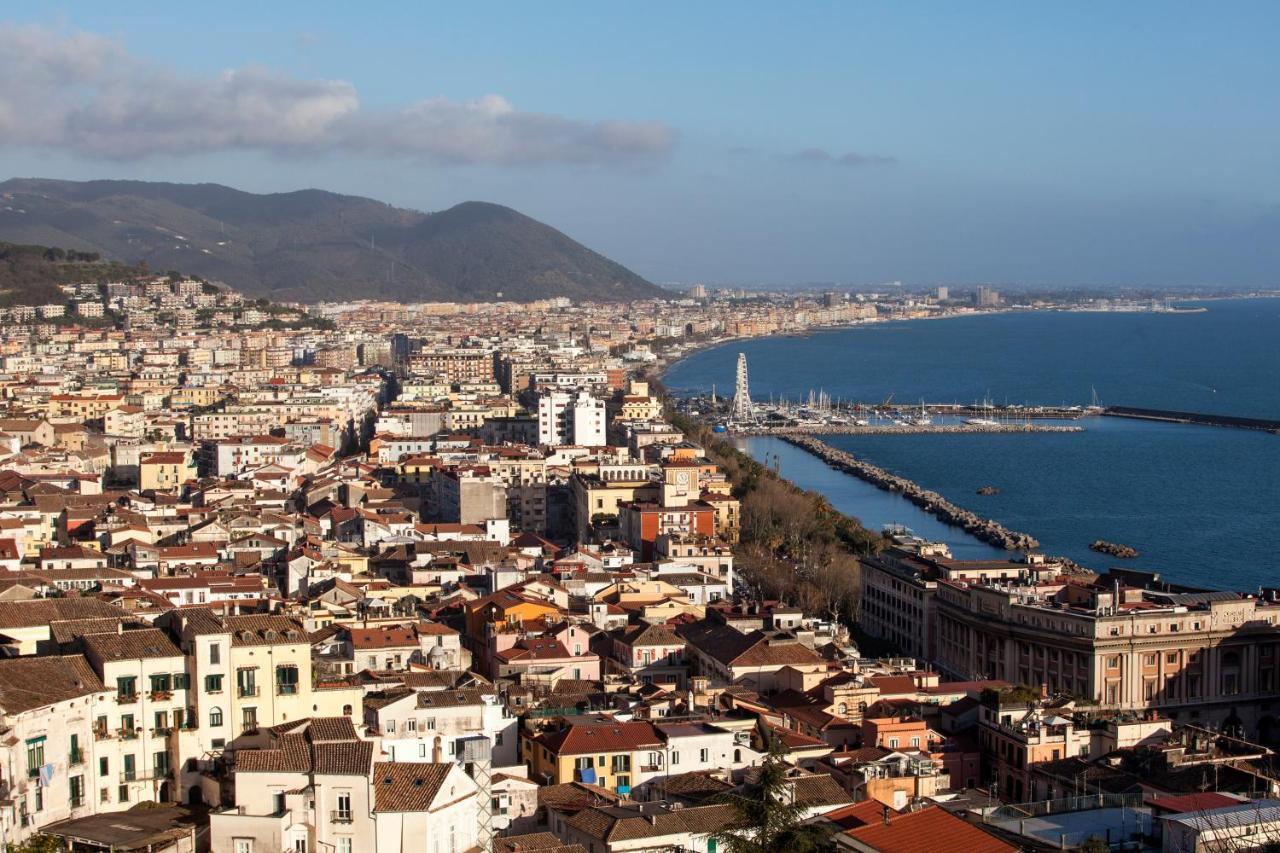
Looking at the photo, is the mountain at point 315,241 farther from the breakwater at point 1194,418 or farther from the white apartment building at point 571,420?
the white apartment building at point 571,420

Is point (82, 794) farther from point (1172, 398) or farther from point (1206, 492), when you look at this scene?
point (1172, 398)

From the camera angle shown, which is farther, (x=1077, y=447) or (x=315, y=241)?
(x=315, y=241)

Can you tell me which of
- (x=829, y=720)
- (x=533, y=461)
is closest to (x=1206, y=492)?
(x=533, y=461)

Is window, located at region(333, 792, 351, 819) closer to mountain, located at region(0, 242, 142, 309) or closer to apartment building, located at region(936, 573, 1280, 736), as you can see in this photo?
apartment building, located at region(936, 573, 1280, 736)

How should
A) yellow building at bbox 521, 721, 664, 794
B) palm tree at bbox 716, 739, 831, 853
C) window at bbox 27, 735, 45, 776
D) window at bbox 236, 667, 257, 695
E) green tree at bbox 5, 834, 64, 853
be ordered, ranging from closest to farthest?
green tree at bbox 5, 834, 64, 853 → palm tree at bbox 716, 739, 831, 853 → window at bbox 27, 735, 45, 776 → window at bbox 236, 667, 257, 695 → yellow building at bbox 521, 721, 664, 794

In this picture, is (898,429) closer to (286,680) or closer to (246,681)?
(286,680)

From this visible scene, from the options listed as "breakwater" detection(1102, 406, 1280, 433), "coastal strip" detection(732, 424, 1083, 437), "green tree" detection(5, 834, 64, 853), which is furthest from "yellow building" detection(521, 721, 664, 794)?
"breakwater" detection(1102, 406, 1280, 433)

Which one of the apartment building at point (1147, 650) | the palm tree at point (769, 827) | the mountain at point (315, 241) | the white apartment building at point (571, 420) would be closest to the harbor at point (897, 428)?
the white apartment building at point (571, 420)

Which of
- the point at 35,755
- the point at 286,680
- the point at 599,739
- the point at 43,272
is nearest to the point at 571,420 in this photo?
the point at 599,739
